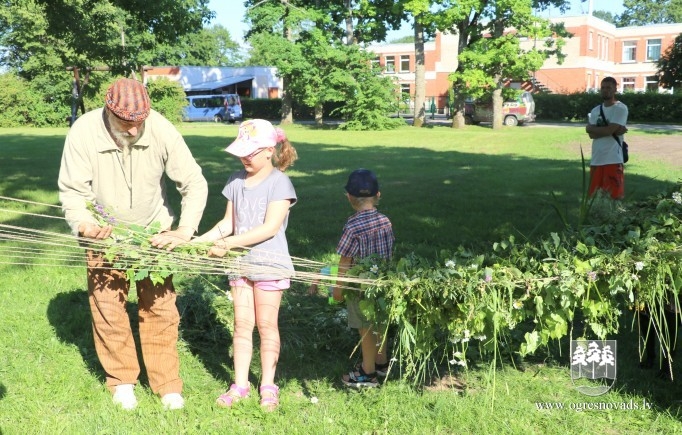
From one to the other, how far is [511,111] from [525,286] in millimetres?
36310

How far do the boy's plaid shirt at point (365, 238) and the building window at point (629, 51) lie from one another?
69.2m

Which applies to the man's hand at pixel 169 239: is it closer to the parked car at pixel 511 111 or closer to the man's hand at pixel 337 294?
the man's hand at pixel 337 294

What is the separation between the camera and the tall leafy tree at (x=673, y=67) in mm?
41438

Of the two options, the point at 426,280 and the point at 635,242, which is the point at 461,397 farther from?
the point at 635,242

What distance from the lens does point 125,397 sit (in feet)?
13.8

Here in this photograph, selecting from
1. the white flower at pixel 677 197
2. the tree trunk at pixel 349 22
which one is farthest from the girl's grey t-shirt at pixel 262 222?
the tree trunk at pixel 349 22

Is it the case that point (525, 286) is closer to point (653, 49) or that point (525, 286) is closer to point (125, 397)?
point (125, 397)

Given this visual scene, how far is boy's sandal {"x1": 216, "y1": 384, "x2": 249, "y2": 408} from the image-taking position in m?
4.18

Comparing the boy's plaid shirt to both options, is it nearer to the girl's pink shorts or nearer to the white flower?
the girl's pink shorts

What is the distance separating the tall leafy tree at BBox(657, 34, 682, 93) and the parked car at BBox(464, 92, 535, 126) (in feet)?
30.1

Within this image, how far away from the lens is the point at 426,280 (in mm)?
3467

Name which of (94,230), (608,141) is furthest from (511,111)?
(94,230)

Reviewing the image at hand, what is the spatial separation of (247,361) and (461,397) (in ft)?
4.31

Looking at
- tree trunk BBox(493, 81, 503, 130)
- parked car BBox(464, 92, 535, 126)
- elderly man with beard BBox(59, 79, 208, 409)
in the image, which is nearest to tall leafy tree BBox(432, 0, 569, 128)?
tree trunk BBox(493, 81, 503, 130)
